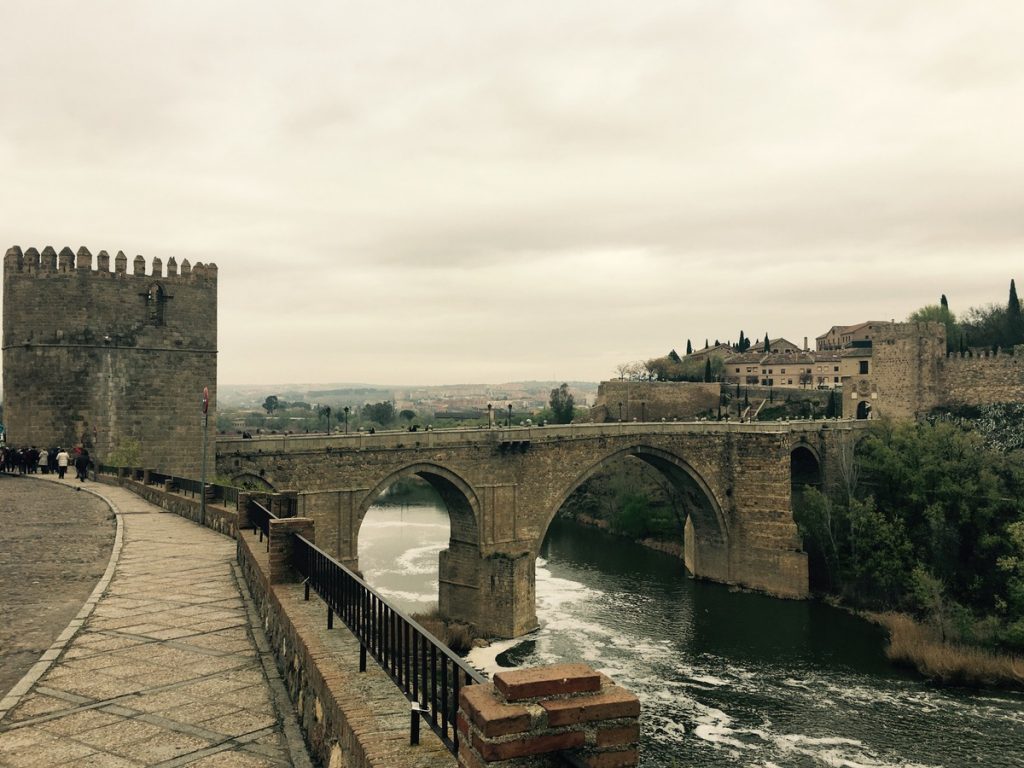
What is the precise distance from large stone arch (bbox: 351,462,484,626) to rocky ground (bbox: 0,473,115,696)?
14058 mm

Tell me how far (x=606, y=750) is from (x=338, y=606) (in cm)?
376

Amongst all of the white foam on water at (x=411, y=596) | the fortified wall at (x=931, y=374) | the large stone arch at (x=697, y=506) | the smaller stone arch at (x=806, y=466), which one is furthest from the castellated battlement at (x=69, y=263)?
the fortified wall at (x=931, y=374)

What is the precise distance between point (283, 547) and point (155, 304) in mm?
19525

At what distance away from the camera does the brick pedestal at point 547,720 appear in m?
3.25

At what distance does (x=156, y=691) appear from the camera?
629 centimetres

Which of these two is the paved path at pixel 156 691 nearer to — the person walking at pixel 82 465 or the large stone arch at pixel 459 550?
the person walking at pixel 82 465

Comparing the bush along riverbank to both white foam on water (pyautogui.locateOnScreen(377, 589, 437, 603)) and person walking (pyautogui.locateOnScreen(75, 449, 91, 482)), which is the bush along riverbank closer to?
white foam on water (pyautogui.locateOnScreen(377, 589, 437, 603))

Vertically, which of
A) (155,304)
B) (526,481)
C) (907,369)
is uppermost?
(155,304)

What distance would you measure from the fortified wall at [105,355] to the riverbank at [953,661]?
84.4ft

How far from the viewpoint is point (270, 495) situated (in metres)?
12.1

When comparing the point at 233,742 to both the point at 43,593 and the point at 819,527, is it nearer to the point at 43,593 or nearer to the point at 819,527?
the point at 43,593

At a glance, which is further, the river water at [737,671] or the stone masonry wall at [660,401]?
the stone masonry wall at [660,401]

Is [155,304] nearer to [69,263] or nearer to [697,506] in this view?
[69,263]

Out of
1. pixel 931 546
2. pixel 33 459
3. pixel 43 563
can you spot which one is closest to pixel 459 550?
pixel 33 459
